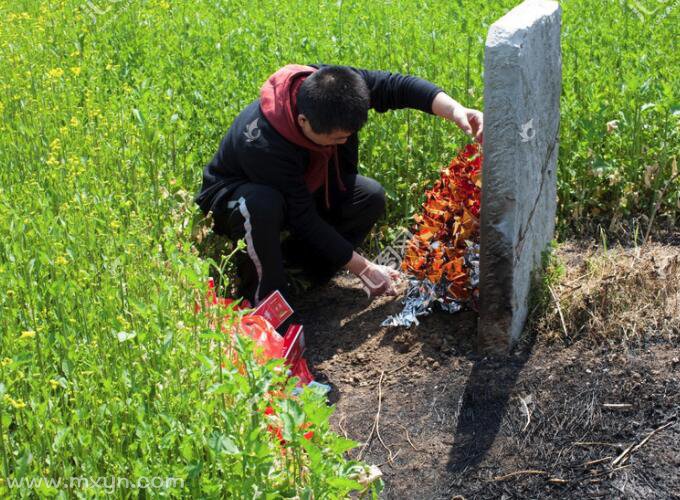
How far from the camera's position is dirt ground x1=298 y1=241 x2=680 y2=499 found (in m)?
3.07

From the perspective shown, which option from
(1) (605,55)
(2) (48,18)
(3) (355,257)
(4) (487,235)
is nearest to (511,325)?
(4) (487,235)

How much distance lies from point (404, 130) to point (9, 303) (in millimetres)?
2208

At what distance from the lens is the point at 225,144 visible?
4.16m

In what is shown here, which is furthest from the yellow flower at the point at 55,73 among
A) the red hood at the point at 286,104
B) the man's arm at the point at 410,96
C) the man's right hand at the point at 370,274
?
the man's right hand at the point at 370,274

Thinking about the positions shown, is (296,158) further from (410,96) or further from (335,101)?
(410,96)

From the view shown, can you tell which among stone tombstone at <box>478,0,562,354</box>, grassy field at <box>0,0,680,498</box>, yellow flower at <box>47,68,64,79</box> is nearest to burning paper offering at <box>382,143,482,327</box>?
stone tombstone at <box>478,0,562,354</box>

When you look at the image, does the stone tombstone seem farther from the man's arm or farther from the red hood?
the red hood

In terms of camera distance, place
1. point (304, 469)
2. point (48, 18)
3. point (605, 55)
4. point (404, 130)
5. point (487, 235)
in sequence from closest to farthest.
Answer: point (304, 469) < point (487, 235) < point (404, 130) < point (605, 55) < point (48, 18)

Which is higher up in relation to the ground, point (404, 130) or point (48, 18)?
point (48, 18)

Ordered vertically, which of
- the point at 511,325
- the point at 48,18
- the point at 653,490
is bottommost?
the point at 653,490

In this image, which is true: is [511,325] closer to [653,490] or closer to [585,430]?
[585,430]

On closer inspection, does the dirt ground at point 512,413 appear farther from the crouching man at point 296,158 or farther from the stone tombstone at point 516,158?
the crouching man at point 296,158

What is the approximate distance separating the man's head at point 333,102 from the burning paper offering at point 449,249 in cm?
52

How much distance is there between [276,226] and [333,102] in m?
0.63
